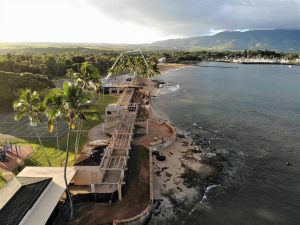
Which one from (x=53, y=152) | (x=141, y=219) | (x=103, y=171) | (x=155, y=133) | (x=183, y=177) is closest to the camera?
(x=141, y=219)

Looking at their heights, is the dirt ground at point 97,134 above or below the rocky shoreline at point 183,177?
above

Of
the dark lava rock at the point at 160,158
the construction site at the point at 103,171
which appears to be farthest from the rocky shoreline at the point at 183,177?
the construction site at the point at 103,171

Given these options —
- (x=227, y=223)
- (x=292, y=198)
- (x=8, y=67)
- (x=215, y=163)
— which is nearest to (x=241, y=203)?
(x=227, y=223)

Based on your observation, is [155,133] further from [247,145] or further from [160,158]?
[247,145]

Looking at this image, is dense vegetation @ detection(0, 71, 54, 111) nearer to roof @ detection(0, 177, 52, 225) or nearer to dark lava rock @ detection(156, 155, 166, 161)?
dark lava rock @ detection(156, 155, 166, 161)

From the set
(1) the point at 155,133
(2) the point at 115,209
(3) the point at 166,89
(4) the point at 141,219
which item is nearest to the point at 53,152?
(2) the point at 115,209

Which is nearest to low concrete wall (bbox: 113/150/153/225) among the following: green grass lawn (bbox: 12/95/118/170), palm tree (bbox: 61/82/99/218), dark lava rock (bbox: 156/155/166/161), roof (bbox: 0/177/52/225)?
palm tree (bbox: 61/82/99/218)

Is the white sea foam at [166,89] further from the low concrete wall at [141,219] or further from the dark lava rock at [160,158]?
the low concrete wall at [141,219]

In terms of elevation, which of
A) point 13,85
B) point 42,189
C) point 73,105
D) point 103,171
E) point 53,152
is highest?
point 73,105

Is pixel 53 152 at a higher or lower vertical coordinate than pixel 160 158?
higher
